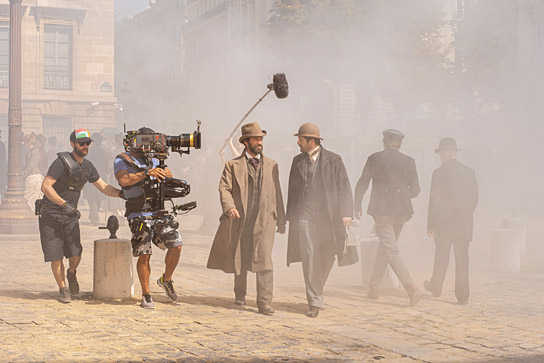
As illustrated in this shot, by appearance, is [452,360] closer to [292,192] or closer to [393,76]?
[292,192]

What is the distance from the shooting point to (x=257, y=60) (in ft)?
129

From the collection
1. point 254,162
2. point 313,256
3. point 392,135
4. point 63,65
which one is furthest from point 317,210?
point 63,65

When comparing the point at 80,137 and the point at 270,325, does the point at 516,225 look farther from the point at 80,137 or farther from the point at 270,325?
the point at 80,137

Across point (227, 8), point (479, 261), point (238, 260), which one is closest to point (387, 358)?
point (238, 260)

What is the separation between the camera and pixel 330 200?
323 inches

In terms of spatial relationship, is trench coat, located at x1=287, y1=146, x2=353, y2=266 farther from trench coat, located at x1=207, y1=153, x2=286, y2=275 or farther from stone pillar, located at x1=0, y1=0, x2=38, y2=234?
stone pillar, located at x1=0, y1=0, x2=38, y2=234

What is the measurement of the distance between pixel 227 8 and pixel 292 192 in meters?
61.8

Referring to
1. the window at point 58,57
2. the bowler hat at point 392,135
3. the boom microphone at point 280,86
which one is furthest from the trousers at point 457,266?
the window at point 58,57

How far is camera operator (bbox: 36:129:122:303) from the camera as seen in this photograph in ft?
27.3

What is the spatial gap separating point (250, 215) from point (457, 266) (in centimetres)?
213

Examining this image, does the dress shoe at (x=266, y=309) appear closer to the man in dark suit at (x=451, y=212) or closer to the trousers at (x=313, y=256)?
the trousers at (x=313, y=256)

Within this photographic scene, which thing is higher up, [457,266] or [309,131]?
[309,131]

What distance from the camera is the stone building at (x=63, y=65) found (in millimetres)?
36156

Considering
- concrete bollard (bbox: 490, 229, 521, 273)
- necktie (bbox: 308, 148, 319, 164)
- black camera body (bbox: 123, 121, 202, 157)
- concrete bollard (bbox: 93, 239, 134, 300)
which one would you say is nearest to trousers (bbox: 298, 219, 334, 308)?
necktie (bbox: 308, 148, 319, 164)
